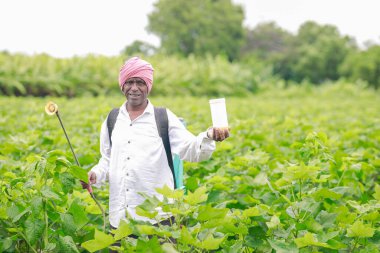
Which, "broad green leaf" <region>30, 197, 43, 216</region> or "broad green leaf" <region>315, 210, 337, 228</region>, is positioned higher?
"broad green leaf" <region>30, 197, 43, 216</region>

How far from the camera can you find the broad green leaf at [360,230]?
89.1 inches

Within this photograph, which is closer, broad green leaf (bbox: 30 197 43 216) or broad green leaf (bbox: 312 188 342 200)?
broad green leaf (bbox: 30 197 43 216)

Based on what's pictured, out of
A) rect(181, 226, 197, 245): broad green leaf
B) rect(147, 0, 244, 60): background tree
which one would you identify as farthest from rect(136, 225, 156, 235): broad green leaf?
rect(147, 0, 244, 60): background tree

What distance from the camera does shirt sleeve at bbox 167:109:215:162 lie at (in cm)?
253

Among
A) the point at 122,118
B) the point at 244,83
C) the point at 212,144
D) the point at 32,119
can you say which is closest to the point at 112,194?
the point at 122,118

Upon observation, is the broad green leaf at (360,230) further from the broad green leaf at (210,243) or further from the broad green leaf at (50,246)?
the broad green leaf at (50,246)

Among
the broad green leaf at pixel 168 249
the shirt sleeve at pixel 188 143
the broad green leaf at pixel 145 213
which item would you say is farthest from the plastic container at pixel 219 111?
the broad green leaf at pixel 168 249

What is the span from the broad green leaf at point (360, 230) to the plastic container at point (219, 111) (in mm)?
715

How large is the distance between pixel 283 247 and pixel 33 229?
41.7 inches

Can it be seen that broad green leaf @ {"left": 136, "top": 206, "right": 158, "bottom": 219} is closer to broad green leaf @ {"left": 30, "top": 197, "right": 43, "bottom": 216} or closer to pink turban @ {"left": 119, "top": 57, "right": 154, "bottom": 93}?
broad green leaf @ {"left": 30, "top": 197, "right": 43, "bottom": 216}

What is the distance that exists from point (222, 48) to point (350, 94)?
18.9 metres

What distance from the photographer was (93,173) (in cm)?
273

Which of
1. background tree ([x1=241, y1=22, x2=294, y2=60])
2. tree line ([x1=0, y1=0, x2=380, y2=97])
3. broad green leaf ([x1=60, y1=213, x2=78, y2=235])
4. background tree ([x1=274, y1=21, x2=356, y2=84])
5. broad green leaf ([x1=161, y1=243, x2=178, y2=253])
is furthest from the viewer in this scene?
background tree ([x1=241, y1=22, x2=294, y2=60])

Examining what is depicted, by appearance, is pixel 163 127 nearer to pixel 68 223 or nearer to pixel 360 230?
pixel 68 223
